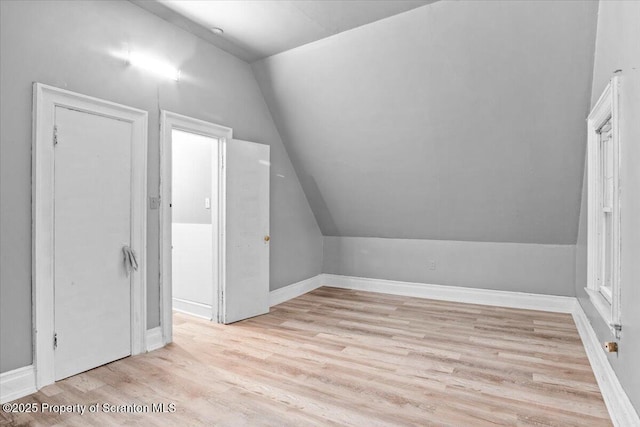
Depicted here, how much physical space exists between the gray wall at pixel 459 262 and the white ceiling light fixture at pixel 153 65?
3.35m

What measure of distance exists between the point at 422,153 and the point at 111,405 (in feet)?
11.7

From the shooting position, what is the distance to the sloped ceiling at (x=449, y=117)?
3.03 metres

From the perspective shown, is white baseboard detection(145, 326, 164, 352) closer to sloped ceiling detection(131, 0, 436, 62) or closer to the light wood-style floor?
the light wood-style floor

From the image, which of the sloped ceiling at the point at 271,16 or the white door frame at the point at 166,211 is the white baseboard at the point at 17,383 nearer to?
the white door frame at the point at 166,211

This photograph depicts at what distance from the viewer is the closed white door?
8.53 ft

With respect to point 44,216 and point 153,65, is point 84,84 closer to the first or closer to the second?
point 153,65

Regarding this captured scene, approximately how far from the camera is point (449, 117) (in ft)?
12.1

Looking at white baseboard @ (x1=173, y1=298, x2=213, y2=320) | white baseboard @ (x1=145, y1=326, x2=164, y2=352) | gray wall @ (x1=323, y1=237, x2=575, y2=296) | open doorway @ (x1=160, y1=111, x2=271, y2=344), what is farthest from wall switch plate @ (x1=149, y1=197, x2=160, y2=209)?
gray wall @ (x1=323, y1=237, x2=575, y2=296)

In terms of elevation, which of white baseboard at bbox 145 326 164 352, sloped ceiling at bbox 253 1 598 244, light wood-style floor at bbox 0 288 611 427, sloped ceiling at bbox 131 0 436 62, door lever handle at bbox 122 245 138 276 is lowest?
light wood-style floor at bbox 0 288 611 427

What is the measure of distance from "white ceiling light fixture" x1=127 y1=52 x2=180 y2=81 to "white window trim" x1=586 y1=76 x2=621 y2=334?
3.32 m

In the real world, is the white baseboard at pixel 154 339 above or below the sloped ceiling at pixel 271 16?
below

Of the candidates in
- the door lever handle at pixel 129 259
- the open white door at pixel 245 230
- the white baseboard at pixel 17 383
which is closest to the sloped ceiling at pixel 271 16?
the open white door at pixel 245 230

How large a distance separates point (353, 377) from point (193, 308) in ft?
7.50

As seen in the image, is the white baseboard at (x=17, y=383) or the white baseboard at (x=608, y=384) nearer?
the white baseboard at (x=608, y=384)
